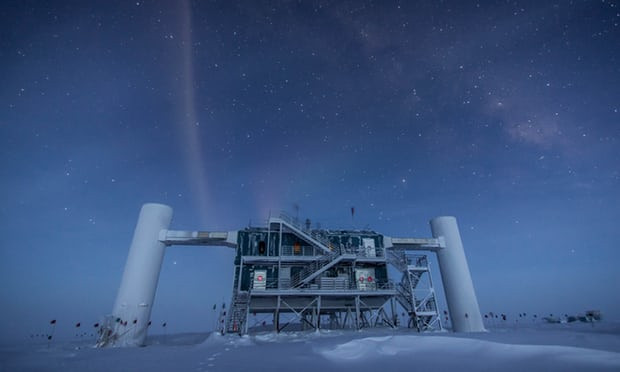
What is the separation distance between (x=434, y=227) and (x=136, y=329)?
99.5ft

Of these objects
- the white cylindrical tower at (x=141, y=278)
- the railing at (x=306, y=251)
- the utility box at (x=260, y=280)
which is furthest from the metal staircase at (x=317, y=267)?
the white cylindrical tower at (x=141, y=278)

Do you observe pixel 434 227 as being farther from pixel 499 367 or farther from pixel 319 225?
pixel 499 367

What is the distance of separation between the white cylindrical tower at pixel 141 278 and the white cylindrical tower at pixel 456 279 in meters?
28.3

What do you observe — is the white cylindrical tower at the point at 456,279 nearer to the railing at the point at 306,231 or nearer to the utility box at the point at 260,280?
the railing at the point at 306,231

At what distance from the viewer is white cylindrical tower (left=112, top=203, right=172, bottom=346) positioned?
73.4ft

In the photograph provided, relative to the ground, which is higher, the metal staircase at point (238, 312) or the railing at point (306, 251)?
the railing at point (306, 251)

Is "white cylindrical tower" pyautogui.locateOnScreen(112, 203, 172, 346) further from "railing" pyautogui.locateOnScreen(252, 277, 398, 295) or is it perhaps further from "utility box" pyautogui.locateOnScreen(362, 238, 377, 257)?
"utility box" pyautogui.locateOnScreen(362, 238, 377, 257)

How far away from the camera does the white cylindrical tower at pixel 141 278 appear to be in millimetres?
22359

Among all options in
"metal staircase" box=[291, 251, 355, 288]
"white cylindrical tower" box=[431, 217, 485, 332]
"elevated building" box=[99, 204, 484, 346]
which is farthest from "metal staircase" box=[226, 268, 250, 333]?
"white cylindrical tower" box=[431, 217, 485, 332]

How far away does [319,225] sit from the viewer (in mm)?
30859

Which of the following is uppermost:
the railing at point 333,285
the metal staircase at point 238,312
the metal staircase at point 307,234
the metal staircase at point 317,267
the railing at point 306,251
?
the metal staircase at point 307,234

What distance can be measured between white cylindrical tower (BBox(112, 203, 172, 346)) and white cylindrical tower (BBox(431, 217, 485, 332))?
28319 millimetres

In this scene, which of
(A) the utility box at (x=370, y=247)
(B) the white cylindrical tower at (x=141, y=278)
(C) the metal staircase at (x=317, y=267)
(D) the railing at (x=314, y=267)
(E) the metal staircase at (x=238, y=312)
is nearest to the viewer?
(B) the white cylindrical tower at (x=141, y=278)

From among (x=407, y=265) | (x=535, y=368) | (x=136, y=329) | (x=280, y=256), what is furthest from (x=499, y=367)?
(x=136, y=329)
